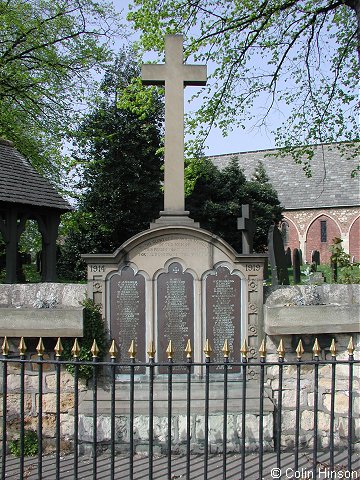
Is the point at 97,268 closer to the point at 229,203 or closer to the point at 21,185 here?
the point at 21,185

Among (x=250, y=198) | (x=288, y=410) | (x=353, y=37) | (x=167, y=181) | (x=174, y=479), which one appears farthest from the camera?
(x=250, y=198)

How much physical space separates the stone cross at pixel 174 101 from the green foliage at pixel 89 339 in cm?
151

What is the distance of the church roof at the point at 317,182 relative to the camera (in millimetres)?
38312

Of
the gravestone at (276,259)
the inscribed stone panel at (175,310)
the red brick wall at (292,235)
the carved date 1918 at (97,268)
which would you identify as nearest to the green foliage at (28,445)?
the inscribed stone panel at (175,310)

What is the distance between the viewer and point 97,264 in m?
5.44

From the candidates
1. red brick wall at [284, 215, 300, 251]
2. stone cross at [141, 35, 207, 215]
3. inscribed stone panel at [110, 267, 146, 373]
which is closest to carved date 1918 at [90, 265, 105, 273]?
inscribed stone panel at [110, 267, 146, 373]

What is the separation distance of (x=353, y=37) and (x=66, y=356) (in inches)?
446

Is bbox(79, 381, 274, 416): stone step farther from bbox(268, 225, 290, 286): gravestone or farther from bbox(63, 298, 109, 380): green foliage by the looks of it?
bbox(268, 225, 290, 286): gravestone

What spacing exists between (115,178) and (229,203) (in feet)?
21.4

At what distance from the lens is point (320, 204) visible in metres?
38.6

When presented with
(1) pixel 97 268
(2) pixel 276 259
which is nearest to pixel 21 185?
(2) pixel 276 259

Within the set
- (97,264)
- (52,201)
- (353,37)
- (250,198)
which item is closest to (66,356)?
(97,264)

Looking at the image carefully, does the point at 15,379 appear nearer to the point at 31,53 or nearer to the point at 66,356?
the point at 66,356

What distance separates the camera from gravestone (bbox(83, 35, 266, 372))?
5.44 metres
